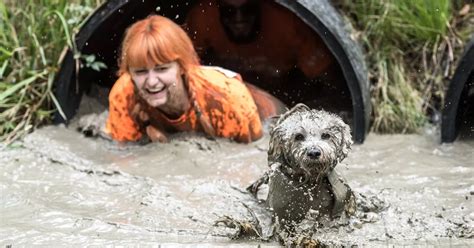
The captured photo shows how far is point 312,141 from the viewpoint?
11.3ft

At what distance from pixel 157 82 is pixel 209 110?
1.45 ft

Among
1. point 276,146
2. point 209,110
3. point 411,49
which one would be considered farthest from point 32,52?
point 276,146

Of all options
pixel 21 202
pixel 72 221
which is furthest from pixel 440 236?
pixel 21 202

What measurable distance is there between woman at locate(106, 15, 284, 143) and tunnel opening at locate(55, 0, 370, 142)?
0.42 meters

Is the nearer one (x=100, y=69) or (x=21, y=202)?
(x=21, y=202)

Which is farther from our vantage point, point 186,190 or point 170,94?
point 170,94

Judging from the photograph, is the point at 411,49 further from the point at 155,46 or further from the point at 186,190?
the point at 186,190

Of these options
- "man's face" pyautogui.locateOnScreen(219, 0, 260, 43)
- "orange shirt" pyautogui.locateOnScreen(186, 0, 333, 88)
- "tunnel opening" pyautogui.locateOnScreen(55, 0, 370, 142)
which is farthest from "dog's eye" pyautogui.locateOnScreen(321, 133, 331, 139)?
"man's face" pyautogui.locateOnScreen(219, 0, 260, 43)

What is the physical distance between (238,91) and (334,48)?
68 centimetres

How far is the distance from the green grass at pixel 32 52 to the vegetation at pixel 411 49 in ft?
6.82

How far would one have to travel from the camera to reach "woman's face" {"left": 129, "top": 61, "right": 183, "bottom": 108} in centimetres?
530

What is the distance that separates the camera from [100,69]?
6.41 meters

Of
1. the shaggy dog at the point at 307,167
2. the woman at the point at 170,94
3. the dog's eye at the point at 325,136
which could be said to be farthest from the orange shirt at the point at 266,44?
the dog's eye at the point at 325,136

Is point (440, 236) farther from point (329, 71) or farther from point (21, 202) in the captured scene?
point (329, 71)
